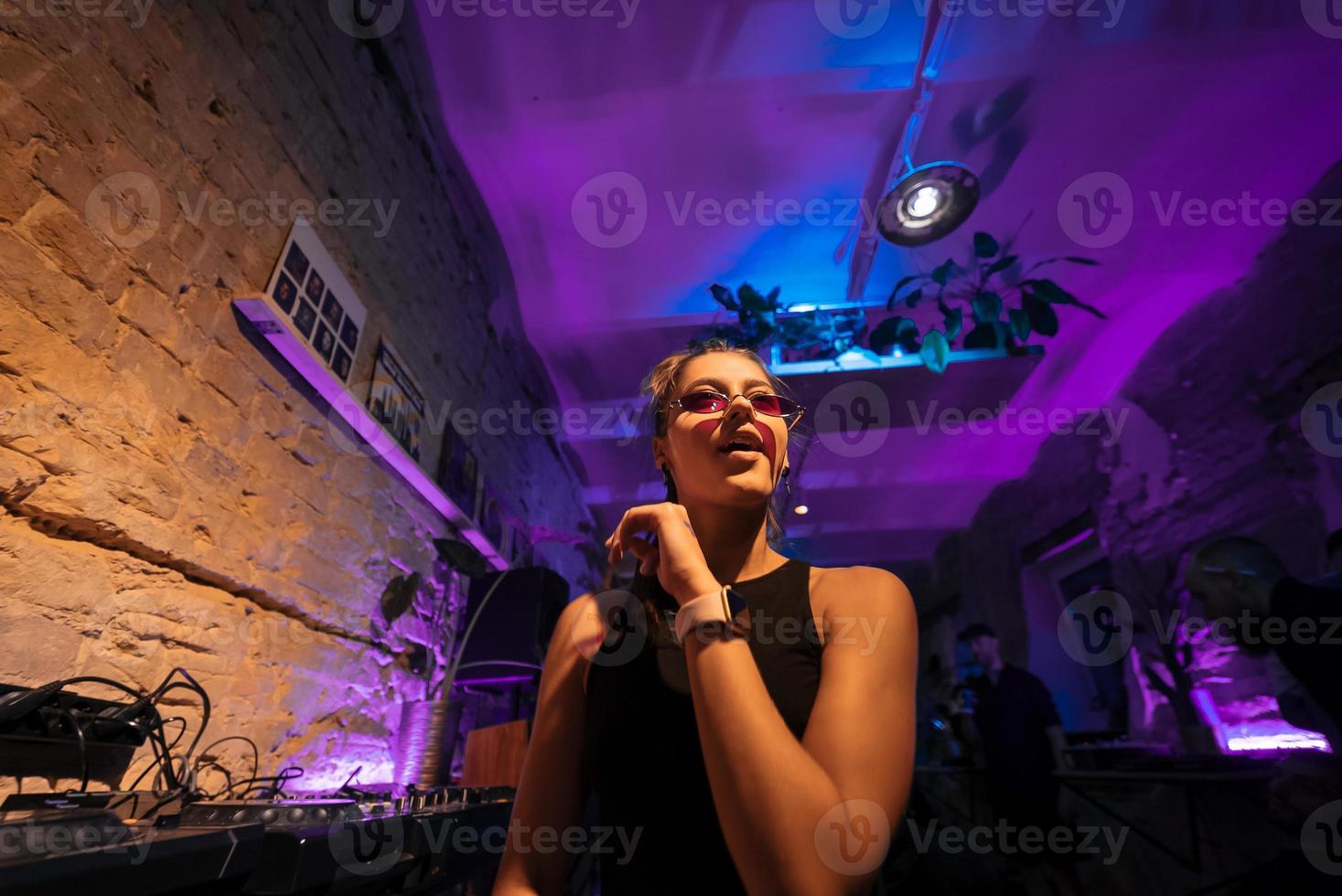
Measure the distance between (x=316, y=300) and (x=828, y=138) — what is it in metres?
3.05

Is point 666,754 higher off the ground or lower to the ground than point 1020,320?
lower

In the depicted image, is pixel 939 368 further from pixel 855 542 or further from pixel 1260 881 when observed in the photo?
pixel 855 542

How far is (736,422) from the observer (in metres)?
1.23

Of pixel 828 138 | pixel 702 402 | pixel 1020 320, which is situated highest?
pixel 828 138

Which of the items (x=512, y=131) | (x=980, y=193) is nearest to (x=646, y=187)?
(x=512, y=131)

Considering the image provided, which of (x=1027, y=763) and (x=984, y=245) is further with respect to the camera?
(x=1027, y=763)

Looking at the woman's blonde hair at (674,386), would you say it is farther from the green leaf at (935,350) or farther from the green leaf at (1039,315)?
the green leaf at (1039,315)

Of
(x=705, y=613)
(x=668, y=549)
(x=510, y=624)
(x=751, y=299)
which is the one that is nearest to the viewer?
(x=705, y=613)

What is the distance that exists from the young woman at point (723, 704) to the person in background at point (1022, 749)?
4436 millimetres

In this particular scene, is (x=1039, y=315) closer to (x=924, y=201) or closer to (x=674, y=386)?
(x=924, y=201)

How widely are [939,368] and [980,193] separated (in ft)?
4.00

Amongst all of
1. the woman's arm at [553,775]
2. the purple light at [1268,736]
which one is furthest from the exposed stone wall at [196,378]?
the purple light at [1268,736]

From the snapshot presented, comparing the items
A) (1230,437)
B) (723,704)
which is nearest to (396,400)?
(723,704)

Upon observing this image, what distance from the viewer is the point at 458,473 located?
139 inches
